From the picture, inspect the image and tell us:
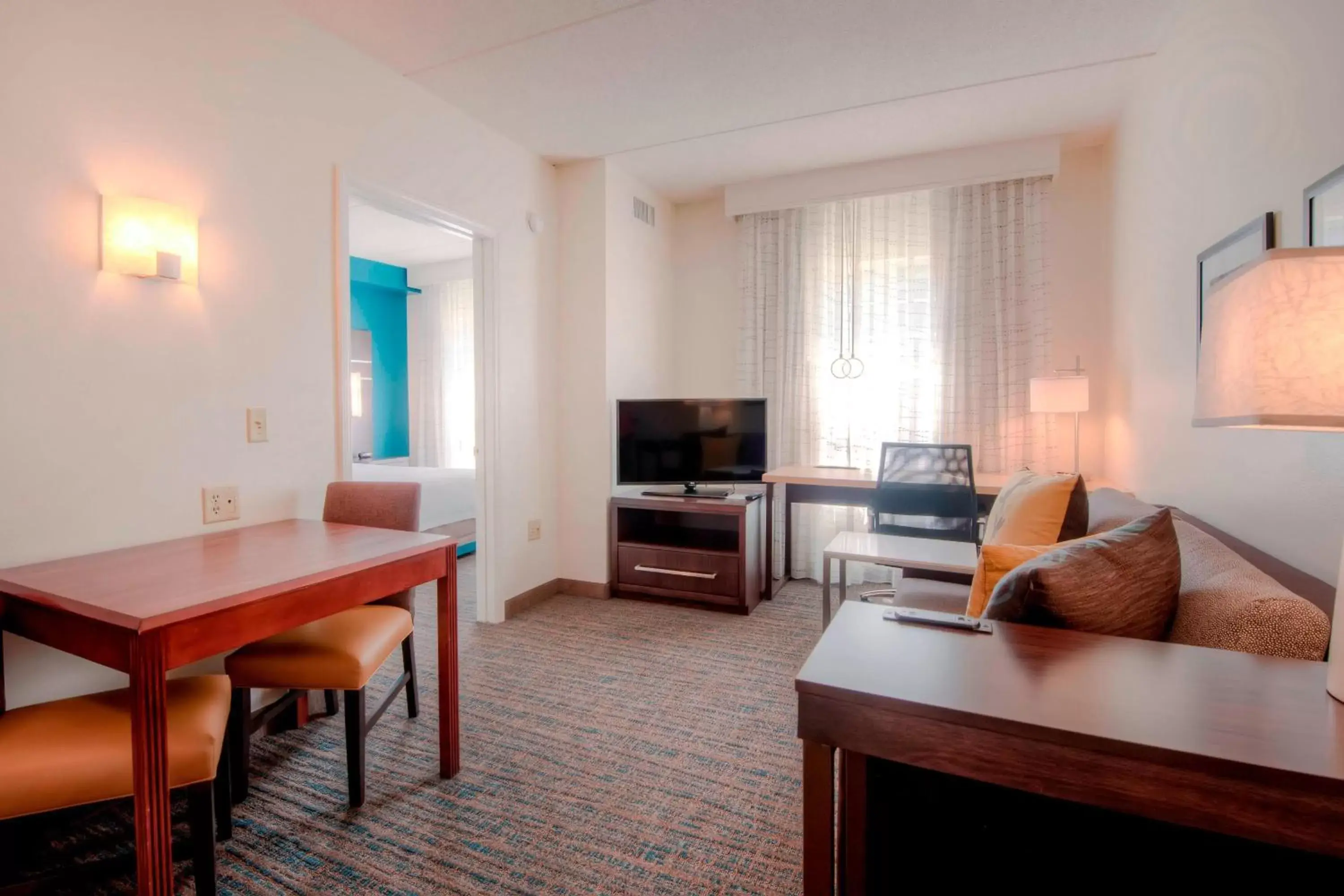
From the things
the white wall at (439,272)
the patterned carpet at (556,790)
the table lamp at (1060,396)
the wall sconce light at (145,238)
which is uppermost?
the white wall at (439,272)

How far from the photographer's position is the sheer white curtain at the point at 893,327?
3.60 meters

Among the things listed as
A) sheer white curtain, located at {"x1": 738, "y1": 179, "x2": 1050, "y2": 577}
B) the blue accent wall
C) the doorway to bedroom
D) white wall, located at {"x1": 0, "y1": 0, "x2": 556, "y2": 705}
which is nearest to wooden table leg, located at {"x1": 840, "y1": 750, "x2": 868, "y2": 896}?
white wall, located at {"x1": 0, "y1": 0, "x2": 556, "y2": 705}

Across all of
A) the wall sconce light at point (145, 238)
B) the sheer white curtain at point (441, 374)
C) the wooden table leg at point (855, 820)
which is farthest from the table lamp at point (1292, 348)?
the sheer white curtain at point (441, 374)

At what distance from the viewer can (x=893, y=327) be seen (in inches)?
154

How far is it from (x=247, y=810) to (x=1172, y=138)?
153 inches

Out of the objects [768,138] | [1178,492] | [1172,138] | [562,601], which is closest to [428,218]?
[768,138]

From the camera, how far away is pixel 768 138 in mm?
3377

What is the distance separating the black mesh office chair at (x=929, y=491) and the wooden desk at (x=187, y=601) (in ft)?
7.25

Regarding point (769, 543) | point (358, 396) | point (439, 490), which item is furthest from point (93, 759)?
point (358, 396)

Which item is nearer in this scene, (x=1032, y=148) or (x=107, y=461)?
(x=107, y=461)

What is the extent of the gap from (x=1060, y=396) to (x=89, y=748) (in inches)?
151

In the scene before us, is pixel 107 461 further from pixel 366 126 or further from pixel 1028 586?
pixel 1028 586

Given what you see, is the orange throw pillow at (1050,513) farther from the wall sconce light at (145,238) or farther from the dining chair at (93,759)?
the wall sconce light at (145,238)

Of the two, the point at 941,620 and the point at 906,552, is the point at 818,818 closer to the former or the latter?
the point at 941,620
